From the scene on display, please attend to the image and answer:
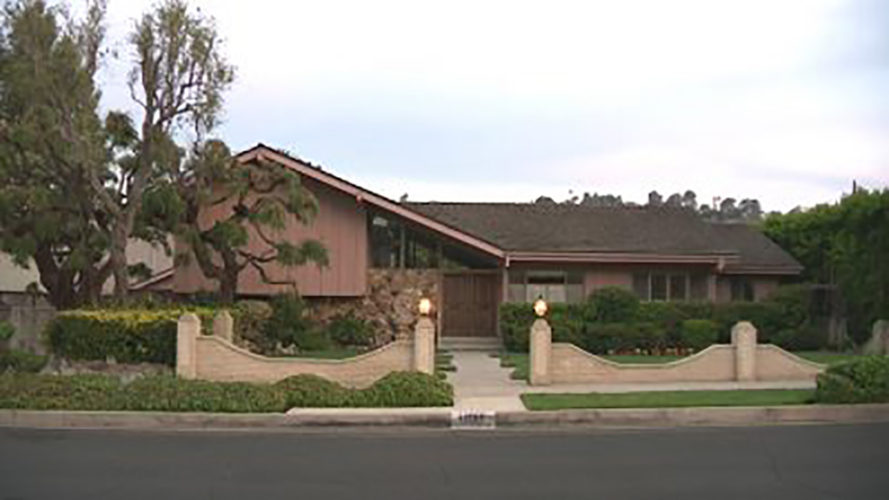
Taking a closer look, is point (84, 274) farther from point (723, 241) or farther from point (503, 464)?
point (723, 241)

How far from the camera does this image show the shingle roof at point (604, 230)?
31.3m

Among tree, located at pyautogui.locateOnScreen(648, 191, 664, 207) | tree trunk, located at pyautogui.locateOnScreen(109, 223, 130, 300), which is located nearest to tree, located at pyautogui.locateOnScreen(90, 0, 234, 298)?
tree trunk, located at pyautogui.locateOnScreen(109, 223, 130, 300)

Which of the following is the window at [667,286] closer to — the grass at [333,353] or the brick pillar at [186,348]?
the grass at [333,353]

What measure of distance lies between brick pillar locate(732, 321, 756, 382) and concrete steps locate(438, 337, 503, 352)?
32.4 ft

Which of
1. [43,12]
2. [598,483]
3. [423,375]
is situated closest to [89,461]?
[598,483]

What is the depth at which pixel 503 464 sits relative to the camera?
38.0ft

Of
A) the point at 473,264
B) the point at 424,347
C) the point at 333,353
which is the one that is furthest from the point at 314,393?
the point at 473,264

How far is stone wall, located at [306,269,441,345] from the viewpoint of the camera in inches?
1201

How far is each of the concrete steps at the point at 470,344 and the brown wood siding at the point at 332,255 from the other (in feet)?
9.61

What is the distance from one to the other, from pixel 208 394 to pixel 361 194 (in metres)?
13.1

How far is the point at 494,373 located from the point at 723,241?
46.1ft

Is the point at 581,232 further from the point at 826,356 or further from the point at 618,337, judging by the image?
the point at 826,356

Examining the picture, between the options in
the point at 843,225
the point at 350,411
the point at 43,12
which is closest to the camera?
the point at 350,411

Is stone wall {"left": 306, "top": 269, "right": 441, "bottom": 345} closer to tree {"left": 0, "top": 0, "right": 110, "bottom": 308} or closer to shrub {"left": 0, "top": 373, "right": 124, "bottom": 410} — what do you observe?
tree {"left": 0, "top": 0, "right": 110, "bottom": 308}
